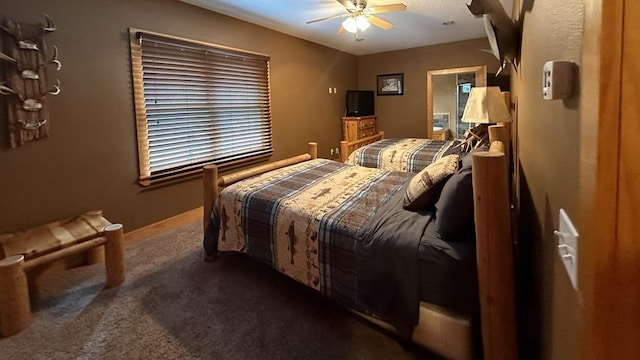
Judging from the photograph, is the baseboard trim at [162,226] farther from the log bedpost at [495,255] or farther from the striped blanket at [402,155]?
the log bedpost at [495,255]

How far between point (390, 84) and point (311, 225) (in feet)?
19.2

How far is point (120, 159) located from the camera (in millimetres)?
3248

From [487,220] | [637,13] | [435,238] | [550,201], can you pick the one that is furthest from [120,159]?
[637,13]

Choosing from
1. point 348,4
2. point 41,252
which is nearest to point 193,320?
point 41,252

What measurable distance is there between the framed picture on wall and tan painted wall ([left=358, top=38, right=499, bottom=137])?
0.27 feet

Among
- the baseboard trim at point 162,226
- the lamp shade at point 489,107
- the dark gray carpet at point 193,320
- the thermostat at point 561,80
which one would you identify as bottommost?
the dark gray carpet at point 193,320

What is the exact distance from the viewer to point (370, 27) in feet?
16.6

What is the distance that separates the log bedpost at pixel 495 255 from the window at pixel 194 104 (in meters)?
3.18

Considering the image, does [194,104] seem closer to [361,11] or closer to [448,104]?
[361,11]

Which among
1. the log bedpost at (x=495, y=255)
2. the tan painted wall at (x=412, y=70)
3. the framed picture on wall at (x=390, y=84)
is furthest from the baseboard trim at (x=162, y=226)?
the framed picture on wall at (x=390, y=84)

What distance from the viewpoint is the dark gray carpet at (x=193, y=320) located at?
175 cm

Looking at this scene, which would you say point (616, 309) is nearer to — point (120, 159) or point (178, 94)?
point (120, 159)

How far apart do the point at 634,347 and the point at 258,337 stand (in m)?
1.63

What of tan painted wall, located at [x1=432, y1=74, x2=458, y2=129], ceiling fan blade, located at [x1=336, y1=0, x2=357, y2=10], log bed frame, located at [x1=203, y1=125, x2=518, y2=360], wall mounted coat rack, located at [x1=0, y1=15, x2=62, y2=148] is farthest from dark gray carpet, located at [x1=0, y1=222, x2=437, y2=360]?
tan painted wall, located at [x1=432, y1=74, x2=458, y2=129]
